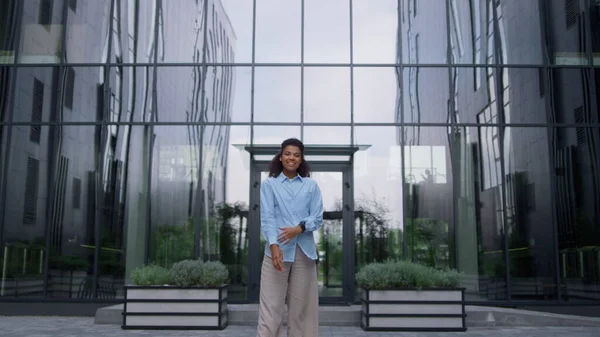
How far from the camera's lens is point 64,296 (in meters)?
10.2

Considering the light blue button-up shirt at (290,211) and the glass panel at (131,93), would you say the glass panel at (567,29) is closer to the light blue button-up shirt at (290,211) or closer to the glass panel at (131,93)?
the glass panel at (131,93)

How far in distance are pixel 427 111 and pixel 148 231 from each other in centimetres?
552

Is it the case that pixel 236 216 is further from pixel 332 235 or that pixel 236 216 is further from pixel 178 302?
pixel 178 302

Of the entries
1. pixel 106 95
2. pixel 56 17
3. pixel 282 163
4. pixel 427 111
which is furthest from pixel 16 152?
pixel 282 163

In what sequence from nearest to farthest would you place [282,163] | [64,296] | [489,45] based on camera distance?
[282,163], [64,296], [489,45]

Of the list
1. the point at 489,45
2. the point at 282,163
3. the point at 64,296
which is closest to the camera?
the point at 282,163

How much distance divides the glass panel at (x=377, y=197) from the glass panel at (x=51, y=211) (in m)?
4.73

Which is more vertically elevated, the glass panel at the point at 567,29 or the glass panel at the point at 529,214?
the glass panel at the point at 567,29

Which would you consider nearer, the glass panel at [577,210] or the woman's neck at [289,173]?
the woman's neck at [289,173]

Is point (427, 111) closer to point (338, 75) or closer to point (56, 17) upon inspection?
point (338, 75)

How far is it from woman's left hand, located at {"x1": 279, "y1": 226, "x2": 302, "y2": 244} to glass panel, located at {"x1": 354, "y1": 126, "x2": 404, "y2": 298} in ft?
23.0

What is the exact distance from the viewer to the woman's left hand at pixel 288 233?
352 centimetres

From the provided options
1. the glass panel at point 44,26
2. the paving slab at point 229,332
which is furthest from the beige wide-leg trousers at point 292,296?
the glass panel at point 44,26

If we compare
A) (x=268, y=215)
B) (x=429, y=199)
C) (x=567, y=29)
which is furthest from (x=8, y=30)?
(x=567, y=29)
